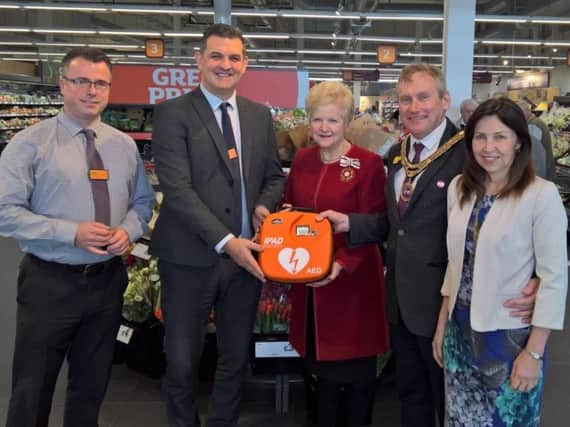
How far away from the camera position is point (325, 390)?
Answer: 2373 mm

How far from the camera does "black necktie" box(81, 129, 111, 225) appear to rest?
202 cm

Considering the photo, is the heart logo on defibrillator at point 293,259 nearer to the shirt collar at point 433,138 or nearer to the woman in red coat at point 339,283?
the woman in red coat at point 339,283

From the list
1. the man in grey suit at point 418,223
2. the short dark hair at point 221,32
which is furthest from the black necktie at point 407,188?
the short dark hair at point 221,32

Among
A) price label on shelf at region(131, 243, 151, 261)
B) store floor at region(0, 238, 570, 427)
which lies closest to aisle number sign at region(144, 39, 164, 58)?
store floor at region(0, 238, 570, 427)

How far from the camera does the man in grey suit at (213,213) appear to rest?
6.55 feet

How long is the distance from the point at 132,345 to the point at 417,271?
5.73ft

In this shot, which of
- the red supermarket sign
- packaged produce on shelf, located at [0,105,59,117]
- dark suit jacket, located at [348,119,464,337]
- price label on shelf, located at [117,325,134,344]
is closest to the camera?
dark suit jacket, located at [348,119,464,337]

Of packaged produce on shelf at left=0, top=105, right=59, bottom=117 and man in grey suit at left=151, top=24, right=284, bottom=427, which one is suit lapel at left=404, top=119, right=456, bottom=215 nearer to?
man in grey suit at left=151, top=24, right=284, bottom=427

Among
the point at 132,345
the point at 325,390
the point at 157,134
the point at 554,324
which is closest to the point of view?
the point at 554,324

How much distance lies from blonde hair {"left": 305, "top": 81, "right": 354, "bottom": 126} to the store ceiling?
37.5 ft

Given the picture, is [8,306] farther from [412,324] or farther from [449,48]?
[449,48]

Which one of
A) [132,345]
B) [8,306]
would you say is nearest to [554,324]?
[132,345]

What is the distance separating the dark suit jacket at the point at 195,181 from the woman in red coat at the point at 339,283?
0.76 ft

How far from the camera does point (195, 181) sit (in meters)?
2.04
